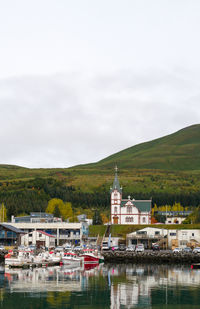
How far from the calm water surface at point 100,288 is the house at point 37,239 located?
1843 inches

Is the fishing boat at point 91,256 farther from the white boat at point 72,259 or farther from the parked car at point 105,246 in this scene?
the parked car at point 105,246

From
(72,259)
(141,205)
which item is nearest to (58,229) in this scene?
(141,205)

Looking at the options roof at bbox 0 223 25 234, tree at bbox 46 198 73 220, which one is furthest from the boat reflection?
tree at bbox 46 198 73 220

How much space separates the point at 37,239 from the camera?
140m

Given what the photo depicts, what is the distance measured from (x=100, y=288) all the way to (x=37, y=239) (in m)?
73.5

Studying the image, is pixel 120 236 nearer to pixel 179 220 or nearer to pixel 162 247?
pixel 162 247

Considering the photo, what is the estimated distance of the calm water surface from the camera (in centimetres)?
5741

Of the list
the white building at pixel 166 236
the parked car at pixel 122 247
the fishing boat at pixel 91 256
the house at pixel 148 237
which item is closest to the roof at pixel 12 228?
the parked car at pixel 122 247

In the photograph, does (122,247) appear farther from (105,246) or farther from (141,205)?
(141,205)

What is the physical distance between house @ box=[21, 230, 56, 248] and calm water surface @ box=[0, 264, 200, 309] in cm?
4681

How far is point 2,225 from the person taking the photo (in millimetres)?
140125

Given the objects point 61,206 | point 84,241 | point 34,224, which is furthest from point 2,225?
point 61,206

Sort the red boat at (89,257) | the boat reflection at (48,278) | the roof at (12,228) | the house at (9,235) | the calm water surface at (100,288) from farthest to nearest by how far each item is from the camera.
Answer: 1. the house at (9,235)
2. the roof at (12,228)
3. the red boat at (89,257)
4. the boat reflection at (48,278)
5. the calm water surface at (100,288)

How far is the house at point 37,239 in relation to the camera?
14038 centimetres
